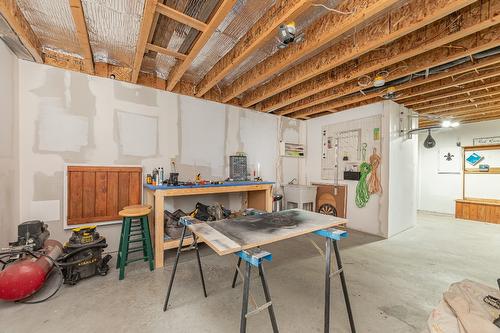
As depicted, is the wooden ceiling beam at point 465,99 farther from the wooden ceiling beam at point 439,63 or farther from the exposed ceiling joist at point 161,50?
the exposed ceiling joist at point 161,50

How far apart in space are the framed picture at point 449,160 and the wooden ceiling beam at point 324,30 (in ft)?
20.1

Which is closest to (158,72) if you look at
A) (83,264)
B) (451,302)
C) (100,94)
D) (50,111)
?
(100,94)

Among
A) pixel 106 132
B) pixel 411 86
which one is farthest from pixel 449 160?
pixel 106 132

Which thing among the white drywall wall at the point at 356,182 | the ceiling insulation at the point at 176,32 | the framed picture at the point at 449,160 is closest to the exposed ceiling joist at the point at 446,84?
the white drywall wall at the point at 356,182

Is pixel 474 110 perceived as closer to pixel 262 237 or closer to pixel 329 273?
pixel 329 273

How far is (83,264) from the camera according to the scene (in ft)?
7.27

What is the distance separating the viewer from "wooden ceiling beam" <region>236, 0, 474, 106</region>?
1.68 meters

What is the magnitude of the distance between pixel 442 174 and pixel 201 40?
7.48 meters

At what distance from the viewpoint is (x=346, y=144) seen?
4.52m

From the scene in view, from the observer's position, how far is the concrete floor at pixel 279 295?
1654mm

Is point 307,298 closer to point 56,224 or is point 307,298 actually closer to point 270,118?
point 56,224

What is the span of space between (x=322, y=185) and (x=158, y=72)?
4.05 m

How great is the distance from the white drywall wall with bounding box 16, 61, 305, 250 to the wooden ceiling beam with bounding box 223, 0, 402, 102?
51.2 inches

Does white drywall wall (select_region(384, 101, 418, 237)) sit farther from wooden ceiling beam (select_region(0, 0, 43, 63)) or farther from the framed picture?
wooden ceiling beam (select_region(0, 0, 43, 63))
